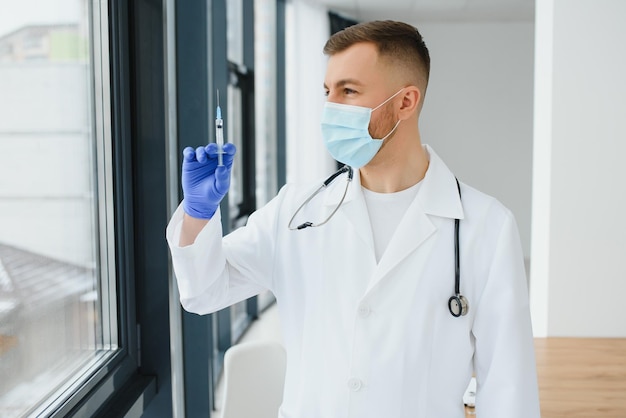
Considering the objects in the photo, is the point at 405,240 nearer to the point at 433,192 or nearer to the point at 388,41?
the point at 433,192

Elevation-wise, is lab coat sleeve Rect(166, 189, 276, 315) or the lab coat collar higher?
the lab coat collar

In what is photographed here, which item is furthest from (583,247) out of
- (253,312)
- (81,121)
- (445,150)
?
(445,150)

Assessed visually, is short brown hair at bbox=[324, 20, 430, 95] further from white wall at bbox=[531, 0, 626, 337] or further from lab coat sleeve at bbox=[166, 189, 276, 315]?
white wall at bbox=[531, 0, 626, 337]

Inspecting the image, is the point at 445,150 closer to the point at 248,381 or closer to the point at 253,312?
the point at 253,312

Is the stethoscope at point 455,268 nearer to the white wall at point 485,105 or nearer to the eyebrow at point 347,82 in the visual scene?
the eyebrow at point 347,82

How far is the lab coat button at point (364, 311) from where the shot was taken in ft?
4.38

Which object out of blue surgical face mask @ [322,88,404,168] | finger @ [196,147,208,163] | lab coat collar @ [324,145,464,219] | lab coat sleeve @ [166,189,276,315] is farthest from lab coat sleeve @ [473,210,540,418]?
finger @ [196,147,208,163]

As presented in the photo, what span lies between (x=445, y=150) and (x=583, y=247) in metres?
3.91

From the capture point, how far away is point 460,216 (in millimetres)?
1356

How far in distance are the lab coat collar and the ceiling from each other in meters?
4.97

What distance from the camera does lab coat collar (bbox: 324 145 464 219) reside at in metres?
1.37

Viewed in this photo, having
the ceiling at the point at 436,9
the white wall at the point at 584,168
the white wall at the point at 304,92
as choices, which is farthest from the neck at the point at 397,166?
the ceiling at the point at 436,9

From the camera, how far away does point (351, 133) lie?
138 centimetres

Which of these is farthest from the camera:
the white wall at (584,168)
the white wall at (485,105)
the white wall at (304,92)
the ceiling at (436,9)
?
the white wall at (485,105)
